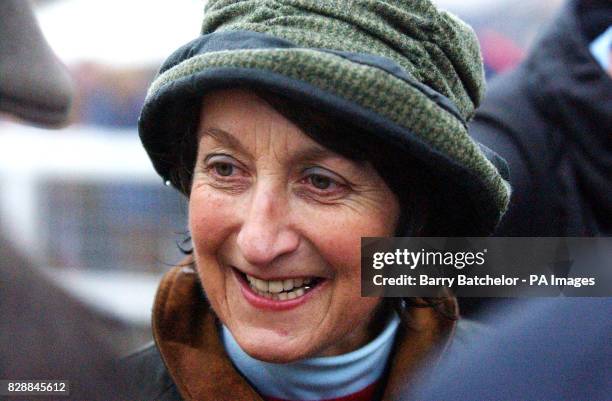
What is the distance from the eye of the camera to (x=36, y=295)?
890 mm

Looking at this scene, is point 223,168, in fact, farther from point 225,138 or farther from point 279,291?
point 279,291

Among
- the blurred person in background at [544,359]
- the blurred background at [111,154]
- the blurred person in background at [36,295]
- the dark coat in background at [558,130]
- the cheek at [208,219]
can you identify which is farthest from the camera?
the blurred background at [111,154]

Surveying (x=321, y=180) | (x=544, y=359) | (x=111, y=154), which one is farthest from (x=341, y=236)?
(x=111, y=154)

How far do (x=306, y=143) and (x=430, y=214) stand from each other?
0.72 feet

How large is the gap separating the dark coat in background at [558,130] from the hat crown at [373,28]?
0.98 ft

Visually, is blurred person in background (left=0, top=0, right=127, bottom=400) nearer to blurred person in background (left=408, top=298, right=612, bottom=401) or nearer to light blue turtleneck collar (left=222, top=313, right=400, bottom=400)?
light blue turtleneck collar (left=222, top=313, right=400, bottom=400)

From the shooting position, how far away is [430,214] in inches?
42.8

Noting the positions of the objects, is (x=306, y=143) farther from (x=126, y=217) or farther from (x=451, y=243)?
(x=126, y=217)

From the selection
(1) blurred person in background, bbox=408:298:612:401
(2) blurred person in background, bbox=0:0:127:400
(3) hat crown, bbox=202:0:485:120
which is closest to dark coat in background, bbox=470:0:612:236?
(3) hat crown, bbox=202:0:485:120

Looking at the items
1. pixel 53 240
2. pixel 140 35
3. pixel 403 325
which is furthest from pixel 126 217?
pixel 403 325

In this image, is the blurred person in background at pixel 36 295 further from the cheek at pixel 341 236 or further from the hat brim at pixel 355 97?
the cheek at pixel 341 236

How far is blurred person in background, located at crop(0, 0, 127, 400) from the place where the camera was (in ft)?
2.91

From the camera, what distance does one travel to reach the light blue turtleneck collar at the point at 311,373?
1043 mm

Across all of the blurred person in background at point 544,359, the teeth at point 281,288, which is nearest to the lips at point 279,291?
the teeth at point 281,288
